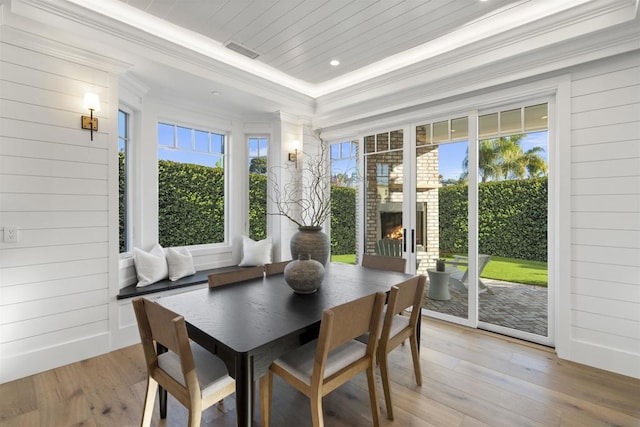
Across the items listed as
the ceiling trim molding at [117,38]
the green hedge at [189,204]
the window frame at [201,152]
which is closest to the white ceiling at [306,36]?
the ceiling trim molding at [117,38]

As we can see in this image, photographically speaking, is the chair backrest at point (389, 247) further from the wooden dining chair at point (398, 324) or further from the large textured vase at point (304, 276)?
the large textured vase at point (304, 276)

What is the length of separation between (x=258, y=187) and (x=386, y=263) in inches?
91.4

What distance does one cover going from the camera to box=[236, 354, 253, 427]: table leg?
1.26 metres

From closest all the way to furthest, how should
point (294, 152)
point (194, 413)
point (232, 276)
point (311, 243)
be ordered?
point (194, 413) → point (232, 276) → point (311, 243) → point (294, 152)

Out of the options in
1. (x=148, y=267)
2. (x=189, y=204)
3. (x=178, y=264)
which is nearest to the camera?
(x=148, y=267)

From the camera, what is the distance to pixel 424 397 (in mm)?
2121

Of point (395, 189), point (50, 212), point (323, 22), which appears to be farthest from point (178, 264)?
point (323, 22)

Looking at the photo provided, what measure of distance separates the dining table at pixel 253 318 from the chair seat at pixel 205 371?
184mm

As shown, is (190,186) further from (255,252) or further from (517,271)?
(517,271)

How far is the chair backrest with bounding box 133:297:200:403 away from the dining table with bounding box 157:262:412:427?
13cm

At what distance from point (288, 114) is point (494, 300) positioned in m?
3.40

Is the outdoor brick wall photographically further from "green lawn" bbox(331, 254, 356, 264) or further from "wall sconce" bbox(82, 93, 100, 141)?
"wall sconce" bbox(82, 93, 100, 141)

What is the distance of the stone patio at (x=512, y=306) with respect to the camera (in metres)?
3.12

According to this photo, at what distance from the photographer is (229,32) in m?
2.88
